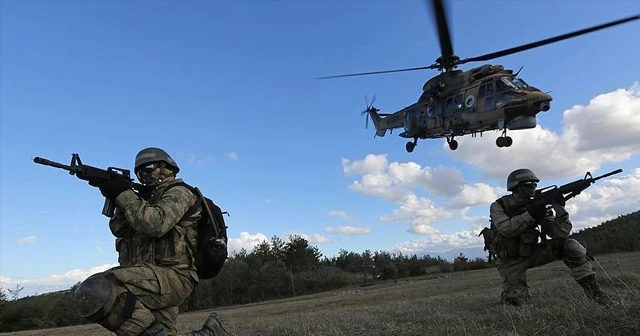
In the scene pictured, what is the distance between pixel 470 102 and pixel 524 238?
13276 millimetres

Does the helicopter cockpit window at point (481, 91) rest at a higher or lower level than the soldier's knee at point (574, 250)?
higher

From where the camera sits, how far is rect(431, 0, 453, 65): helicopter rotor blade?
13.8 meters

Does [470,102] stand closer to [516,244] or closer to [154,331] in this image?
[516,244]

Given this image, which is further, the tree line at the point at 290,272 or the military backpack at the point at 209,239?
Answer: the tree line at the point at 290,272

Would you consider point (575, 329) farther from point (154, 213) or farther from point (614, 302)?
point (154, 213)

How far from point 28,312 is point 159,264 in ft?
104

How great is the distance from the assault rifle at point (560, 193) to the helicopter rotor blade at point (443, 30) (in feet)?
25.1

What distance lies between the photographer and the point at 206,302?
149ft

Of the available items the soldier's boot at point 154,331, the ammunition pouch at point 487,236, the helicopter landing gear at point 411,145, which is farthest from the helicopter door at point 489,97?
the soldier's boot at point 154,331

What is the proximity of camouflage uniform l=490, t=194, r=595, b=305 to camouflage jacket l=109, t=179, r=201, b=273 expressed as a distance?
4.71 metres

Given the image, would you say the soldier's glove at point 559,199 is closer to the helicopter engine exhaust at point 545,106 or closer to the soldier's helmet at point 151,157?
the soldier's helmet at point 151,157

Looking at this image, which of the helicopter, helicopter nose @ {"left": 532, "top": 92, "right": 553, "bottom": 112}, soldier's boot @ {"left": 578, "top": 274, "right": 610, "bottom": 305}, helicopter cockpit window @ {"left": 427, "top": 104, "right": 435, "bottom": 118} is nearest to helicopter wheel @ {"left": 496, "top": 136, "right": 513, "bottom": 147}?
the helicopter

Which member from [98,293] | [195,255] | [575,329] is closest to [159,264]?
[195,255]

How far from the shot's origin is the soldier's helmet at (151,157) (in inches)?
194
